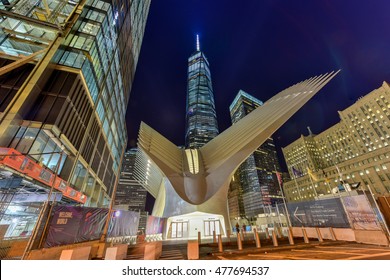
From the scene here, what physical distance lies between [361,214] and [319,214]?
4175 millimetres

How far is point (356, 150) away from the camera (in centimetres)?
6869

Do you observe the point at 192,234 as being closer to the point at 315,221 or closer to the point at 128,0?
the point at 315,221

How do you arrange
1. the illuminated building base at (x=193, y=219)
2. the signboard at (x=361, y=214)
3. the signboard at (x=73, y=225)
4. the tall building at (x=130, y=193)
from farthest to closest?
the tall building at (x=130, y=193) → the illuminated building base at (x=193, y=219) → the signboard at (x=361, y=214) → the signboard at (x=73, y=225)

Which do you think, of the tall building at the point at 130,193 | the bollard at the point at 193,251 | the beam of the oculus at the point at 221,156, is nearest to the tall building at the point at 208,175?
the beam of the oculus at the point at 221,156

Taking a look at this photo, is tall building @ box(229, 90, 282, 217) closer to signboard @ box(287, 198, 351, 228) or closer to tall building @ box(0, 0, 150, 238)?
signboard @ box(287, 198, 351, 228)

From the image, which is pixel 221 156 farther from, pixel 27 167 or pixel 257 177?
pixel 257 177

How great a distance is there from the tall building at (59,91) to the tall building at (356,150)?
53783 millimetres

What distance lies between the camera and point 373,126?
2441 inches

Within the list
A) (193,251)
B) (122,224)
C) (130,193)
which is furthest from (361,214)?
(130,193)

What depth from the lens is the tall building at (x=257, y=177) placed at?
100 meters

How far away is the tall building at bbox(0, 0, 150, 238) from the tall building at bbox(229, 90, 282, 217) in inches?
3585

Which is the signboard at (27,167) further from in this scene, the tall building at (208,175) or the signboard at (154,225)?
the signboard at (154,225)

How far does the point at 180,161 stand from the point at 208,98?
3308 inches
